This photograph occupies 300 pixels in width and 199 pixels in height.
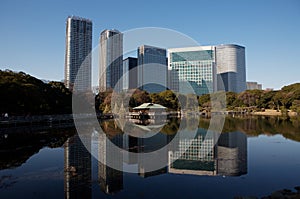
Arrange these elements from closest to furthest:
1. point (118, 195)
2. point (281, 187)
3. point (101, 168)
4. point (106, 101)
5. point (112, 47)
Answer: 1. point (118, 195)
2. point (281, 187)
3. point (101, 168)
4. point (106, 101)
5. point (112, 47)

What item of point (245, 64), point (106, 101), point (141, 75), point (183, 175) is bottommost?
point (183, 175)

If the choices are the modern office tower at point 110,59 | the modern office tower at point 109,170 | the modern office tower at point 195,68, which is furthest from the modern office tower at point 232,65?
the modern office tower at point 109,170

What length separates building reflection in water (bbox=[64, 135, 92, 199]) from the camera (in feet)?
22.6

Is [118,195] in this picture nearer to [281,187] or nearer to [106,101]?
[281,187]

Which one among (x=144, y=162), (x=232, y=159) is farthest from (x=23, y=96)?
(x=232, y=159)

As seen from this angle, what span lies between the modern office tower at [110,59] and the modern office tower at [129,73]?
3.41m

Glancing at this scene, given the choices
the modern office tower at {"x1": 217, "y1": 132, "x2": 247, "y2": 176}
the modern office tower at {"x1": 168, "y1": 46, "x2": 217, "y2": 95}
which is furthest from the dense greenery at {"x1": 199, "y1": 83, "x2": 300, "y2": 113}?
the modern office tower at {"x1": 217, "y1": 132, "x2": 247, "y2": 176}

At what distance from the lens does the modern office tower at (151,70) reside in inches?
2945

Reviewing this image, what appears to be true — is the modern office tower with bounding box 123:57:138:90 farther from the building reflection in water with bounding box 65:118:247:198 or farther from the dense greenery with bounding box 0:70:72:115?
the building reflection in water with bounding box 65:118:247:198

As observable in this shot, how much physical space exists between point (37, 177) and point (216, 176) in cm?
603

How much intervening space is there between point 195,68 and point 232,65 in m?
49.3

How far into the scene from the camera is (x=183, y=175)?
28.7 feet

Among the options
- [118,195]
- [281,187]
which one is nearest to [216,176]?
[281,187]

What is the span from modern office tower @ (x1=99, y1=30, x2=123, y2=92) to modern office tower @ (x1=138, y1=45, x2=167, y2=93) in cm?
829
